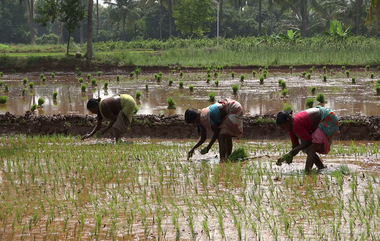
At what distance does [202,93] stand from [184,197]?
35.9 feet

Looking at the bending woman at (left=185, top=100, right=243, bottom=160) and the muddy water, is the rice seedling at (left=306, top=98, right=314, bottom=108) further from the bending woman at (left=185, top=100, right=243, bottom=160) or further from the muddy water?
the bending woman at (left=185, top=100, right=243, bottom=160)

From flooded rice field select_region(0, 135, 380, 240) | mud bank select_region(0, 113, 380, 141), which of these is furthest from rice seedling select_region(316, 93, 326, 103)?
flooded rice field select_region(0, 135, 380, 240)

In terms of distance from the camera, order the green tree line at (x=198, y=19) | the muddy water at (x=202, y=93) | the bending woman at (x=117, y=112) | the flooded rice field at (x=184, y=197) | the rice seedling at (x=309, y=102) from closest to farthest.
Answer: the flooded rice field at (x=184, y=197)
the bending woman at (x=117, y=112)
the rice seedling at (x=309, y=102)
the muddy water at (x=202, y=93)
the green tree line at (x=198, y=19)

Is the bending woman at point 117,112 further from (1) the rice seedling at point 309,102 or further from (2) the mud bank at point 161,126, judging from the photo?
(1) the rice seedling at point 309,102

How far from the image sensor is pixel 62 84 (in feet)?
67.2

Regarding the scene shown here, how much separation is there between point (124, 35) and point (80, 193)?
175 ft

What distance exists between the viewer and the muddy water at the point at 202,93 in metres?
12.7

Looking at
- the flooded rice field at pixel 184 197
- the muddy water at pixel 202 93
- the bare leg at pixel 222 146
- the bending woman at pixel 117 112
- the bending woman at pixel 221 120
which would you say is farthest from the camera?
the muddy water at pixel 202 93

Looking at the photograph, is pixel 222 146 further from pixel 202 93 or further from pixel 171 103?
pixel 202 93

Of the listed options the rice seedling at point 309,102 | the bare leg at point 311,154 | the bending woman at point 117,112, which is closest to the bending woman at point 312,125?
the bare leg at point 311,154

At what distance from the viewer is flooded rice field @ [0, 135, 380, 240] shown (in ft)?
13.9

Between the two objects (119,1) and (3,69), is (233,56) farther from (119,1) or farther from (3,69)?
(119,1)

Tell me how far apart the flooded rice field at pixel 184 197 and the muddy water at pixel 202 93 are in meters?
4.65

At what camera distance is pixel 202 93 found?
52.5ft
